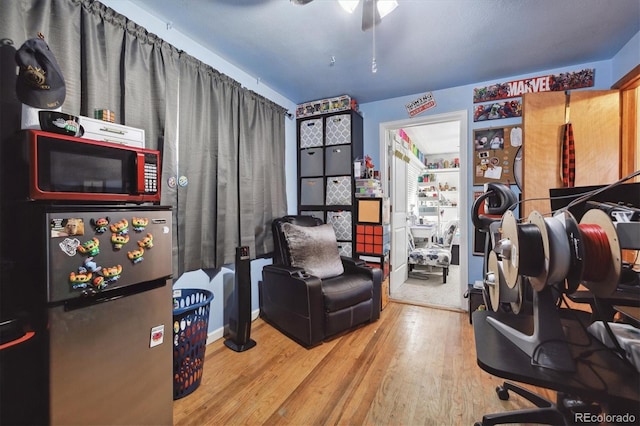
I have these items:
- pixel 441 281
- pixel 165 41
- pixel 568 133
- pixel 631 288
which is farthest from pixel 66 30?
pixel 441 281

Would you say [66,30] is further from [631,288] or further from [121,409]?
[631,288]

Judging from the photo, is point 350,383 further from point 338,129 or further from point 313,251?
point 338,129

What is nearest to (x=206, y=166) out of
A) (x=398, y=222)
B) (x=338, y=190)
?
(x=338, y=190)

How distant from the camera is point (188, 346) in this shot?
63.9 inches

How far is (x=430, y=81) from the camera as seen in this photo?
9.37 feet

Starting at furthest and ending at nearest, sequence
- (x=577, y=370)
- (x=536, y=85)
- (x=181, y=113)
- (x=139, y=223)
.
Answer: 1. (x=536, y=85)
2. (x=181, y=113)
3. (x=139, y=223)
4. (x=577, y=370)

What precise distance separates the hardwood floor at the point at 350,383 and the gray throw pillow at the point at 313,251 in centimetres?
62

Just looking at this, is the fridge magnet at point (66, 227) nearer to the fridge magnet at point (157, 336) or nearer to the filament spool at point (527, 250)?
the fridge magnet at point (157, 336)

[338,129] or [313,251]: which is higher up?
[338,129]

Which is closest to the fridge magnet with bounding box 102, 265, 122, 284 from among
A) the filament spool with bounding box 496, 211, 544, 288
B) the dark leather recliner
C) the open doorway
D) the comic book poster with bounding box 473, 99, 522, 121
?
the dark leather recliner

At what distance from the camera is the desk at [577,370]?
0.62 m

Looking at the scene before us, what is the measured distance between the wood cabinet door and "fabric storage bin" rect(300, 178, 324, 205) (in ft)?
6.78

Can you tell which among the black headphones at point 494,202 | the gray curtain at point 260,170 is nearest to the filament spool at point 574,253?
the black headphones at point 494,202

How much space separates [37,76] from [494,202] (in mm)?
2268
